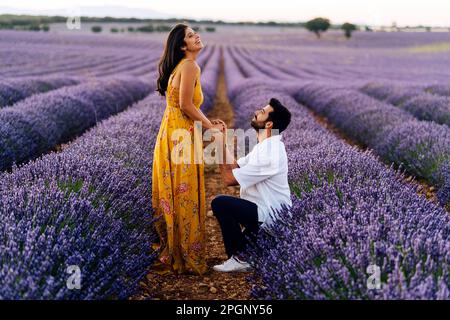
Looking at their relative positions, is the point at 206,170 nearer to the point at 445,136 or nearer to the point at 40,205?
the point at 445,136

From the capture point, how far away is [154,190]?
118 inches

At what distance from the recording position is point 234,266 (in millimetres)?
2949

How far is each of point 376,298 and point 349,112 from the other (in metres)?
6.91

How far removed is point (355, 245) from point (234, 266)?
1.16 meters

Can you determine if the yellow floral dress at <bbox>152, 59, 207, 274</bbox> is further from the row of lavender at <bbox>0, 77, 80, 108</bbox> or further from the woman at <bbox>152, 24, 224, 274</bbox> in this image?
the row of lavender at <bbox>0, 77, 80, 108</bbox>

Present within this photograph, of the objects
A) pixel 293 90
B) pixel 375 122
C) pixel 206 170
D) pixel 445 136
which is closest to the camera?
pixel 445 136

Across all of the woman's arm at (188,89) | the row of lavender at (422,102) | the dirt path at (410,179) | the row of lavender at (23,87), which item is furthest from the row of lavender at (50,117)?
the row of lavender at (422,102)

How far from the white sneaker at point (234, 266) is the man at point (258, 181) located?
0.08 meters

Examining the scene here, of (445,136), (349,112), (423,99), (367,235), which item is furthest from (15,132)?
(423,99)

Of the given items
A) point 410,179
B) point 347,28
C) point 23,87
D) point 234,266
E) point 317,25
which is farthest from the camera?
point 317,25

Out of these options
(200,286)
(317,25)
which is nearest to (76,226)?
(200,286)

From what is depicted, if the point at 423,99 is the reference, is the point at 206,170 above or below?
below

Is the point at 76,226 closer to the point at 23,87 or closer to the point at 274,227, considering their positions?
the point at 274,227

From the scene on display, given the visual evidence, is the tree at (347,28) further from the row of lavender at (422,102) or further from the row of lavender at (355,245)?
the row of lavender at (355,245)
